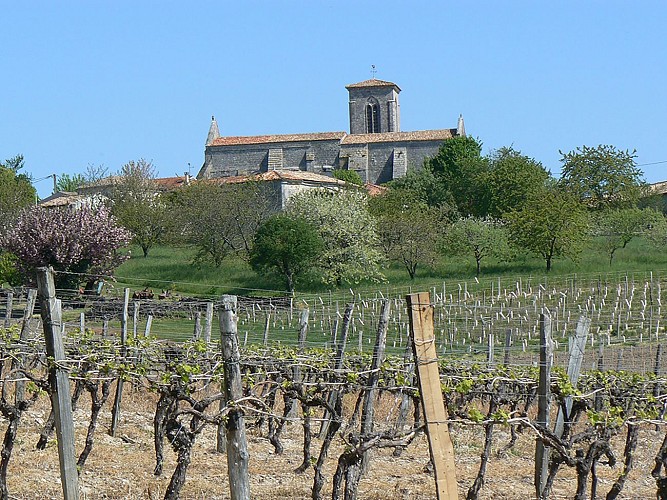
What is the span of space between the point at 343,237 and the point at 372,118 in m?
48.3

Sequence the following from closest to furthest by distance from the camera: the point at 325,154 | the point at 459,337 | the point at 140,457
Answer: the point at 140,457, the point at 459,337, the point at 325,154

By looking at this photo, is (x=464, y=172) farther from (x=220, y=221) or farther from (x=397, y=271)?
(x=220, y=221)

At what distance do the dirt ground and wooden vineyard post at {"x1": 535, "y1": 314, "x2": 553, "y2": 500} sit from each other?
47.0 inches

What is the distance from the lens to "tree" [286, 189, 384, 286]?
A: 40.4m

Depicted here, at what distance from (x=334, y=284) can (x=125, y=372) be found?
106 feet

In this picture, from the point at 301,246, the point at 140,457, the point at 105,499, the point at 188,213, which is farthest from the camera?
the point at 188,213

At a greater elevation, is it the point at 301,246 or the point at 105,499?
the point at 301,246

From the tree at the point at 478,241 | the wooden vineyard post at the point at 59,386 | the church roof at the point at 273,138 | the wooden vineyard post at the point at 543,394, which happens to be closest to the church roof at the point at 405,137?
the church roof at the point at 273,138

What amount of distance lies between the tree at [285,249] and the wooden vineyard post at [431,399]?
32.9 metres

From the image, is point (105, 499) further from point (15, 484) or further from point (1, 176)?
point (1, 176)

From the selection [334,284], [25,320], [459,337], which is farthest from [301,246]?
[25,320]

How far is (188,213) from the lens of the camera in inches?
1777

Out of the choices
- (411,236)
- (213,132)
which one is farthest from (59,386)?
(213,132)

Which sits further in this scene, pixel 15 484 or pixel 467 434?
pixel 467 434
